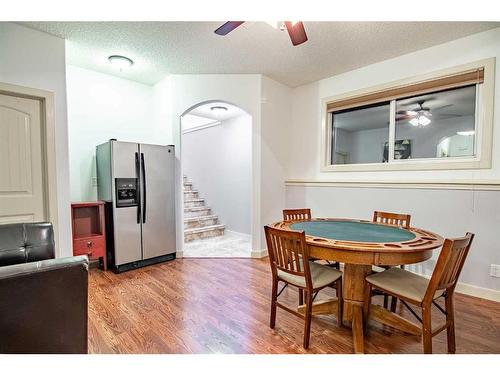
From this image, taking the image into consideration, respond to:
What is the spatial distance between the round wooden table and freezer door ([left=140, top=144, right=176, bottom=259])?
6.61 feet

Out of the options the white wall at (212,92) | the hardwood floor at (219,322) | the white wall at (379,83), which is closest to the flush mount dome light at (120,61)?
the white wall at (212,92)

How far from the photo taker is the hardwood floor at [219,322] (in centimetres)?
178

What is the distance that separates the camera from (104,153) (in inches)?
130

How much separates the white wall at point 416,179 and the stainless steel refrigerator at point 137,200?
1.99 metres

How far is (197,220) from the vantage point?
5.16 m

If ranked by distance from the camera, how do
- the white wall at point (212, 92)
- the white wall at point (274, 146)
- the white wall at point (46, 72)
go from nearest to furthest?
the white wall at point (46, 72), the white wall at point (212, 92), the white wall at point (274, 146)

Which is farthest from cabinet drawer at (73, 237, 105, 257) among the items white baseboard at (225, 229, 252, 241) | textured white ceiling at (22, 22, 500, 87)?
white baseboard at (225, 229, 252, 241)

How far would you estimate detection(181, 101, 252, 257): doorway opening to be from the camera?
487 cm

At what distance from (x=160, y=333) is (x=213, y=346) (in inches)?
18.0

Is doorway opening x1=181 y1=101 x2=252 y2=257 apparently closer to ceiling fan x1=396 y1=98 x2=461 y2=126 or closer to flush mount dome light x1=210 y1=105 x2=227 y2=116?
flush mount dome light x1=210 y1=105 x2=227 y2=116

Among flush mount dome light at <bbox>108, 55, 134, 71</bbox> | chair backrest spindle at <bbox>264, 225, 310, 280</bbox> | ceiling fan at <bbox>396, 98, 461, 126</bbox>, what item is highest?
flush mount dome light at <bbox>108, 55, 134, 71</bbox>

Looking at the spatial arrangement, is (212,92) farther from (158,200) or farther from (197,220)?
(197,220)

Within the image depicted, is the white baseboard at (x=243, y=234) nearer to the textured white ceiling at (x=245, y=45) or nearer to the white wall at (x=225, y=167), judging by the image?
the white wall at (x=225, y=167)
